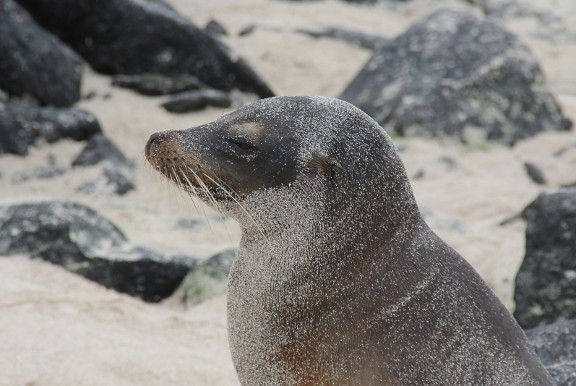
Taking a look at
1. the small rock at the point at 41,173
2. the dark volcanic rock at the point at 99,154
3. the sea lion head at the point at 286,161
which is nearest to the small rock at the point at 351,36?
the dark volcanic rock at the point at 99,154

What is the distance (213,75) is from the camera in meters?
9.45

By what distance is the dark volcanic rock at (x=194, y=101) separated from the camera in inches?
340

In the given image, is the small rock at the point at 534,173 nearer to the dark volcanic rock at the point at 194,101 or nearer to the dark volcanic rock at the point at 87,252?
the dark volcanic rock at the point at 194,101

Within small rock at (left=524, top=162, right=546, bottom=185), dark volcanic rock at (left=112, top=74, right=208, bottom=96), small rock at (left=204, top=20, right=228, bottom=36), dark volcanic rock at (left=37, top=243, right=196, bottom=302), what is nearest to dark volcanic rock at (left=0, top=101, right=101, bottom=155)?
dark volcanic rock at (left=112, top=74, right=208, bottom=96)

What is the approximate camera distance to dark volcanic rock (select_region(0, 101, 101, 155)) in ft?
24.1

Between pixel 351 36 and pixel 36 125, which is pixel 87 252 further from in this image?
pixel 351 36

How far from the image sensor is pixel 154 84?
9055 mm

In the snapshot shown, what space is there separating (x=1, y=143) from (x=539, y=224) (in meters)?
4.60

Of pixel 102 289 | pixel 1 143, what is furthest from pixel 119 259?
pixel 1 143

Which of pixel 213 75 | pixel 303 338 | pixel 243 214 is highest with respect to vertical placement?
pixel 243 214

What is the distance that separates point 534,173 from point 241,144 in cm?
508

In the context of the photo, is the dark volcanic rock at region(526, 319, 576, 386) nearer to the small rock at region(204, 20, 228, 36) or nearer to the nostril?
the nostril

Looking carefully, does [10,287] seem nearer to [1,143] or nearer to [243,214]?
[243,214]

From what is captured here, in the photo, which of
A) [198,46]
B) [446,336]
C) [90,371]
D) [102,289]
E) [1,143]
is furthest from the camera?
[198,46]
